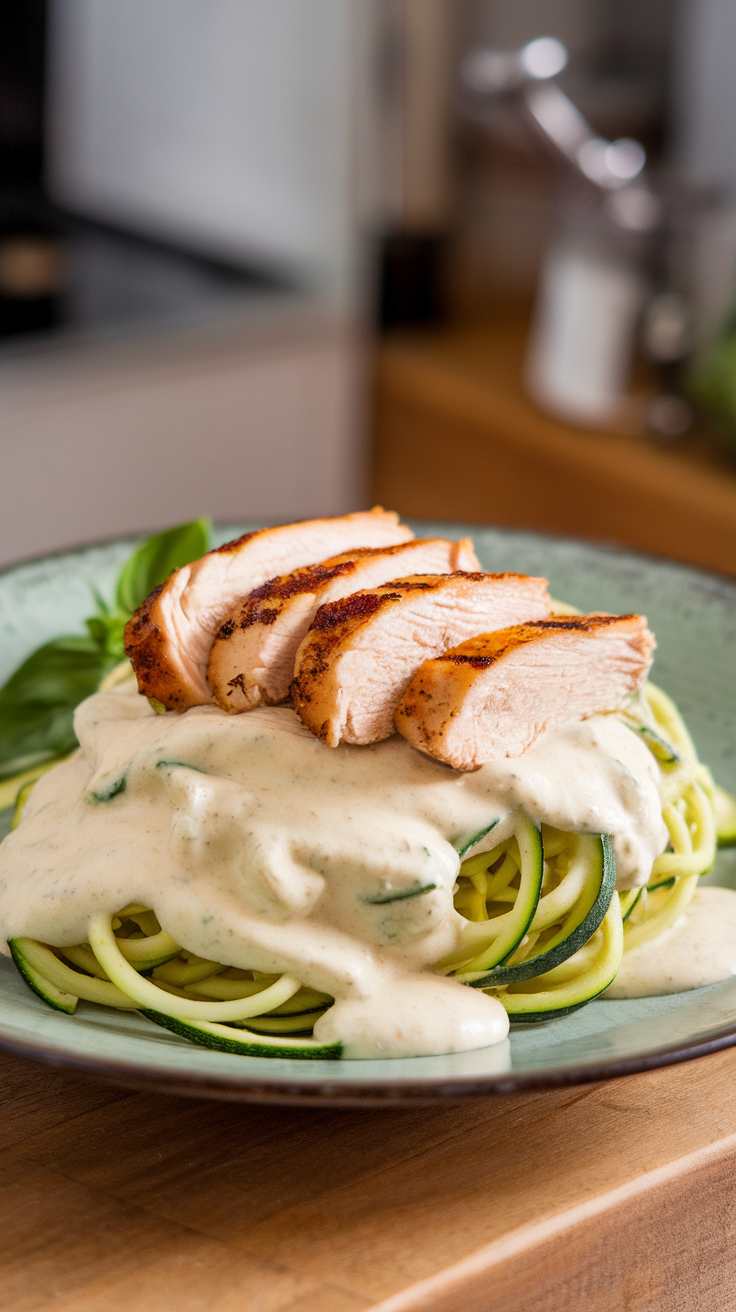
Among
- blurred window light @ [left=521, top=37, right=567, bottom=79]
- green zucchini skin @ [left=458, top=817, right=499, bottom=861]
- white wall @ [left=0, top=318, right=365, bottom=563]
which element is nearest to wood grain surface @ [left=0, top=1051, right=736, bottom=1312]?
green zucchini skin @ [left=458, top=817, right=499, bottom=861]

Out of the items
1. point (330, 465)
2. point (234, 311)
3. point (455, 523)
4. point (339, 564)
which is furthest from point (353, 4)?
point (339, 564)

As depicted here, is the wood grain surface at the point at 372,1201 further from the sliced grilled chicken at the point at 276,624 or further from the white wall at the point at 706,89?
the white wall at the point at 706,89

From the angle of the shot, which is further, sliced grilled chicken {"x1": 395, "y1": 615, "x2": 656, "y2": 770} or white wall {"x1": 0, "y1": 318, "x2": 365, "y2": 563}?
white wall {"x1": 0, "y1": 318, "x2": 365, "y2": 563}

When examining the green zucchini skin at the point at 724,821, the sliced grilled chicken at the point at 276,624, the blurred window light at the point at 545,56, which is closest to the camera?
the sliced grilled chicken at the point at 276,624

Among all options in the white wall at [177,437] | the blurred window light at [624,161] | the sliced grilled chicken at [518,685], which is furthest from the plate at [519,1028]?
the blurred window light at [624,161]

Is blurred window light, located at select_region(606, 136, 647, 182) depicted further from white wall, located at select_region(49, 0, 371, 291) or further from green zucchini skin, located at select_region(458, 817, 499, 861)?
green zucchini skin, located at select_region(458, 817, 499, 861)
